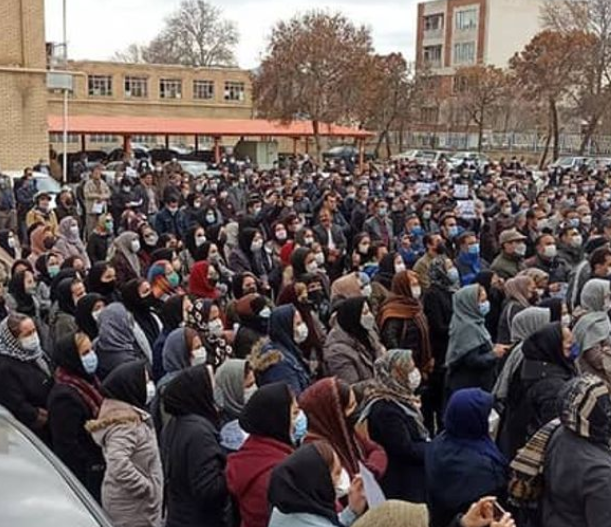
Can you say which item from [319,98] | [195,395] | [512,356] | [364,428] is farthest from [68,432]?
[319,98]

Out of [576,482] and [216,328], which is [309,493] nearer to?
[576,482]

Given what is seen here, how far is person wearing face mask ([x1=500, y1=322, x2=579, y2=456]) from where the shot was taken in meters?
5.10

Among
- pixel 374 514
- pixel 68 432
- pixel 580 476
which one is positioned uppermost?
pixel 374 514

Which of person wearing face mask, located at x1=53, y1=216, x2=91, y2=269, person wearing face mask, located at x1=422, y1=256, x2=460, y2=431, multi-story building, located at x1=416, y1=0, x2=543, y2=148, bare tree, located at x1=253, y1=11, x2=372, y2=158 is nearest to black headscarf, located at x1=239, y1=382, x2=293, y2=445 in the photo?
person wearing face mask, located at x1=422, y1=256, x2=460, y2=431

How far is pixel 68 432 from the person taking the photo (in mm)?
5230

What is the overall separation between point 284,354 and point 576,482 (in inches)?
103

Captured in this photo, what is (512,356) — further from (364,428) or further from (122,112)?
(122,112)

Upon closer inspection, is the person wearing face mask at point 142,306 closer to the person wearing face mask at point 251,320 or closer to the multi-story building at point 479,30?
the person wearing face mask at point 251,320

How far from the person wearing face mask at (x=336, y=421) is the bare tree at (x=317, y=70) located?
34474 millimetres

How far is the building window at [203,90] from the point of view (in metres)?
59.8

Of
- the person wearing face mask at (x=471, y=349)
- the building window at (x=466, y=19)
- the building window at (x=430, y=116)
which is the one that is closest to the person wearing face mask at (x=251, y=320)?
the person wearing face mask at (x=471, y=349)

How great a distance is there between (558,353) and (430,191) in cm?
1345

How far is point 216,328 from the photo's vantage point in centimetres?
679

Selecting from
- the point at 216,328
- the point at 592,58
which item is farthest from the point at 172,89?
the point at 216,328
